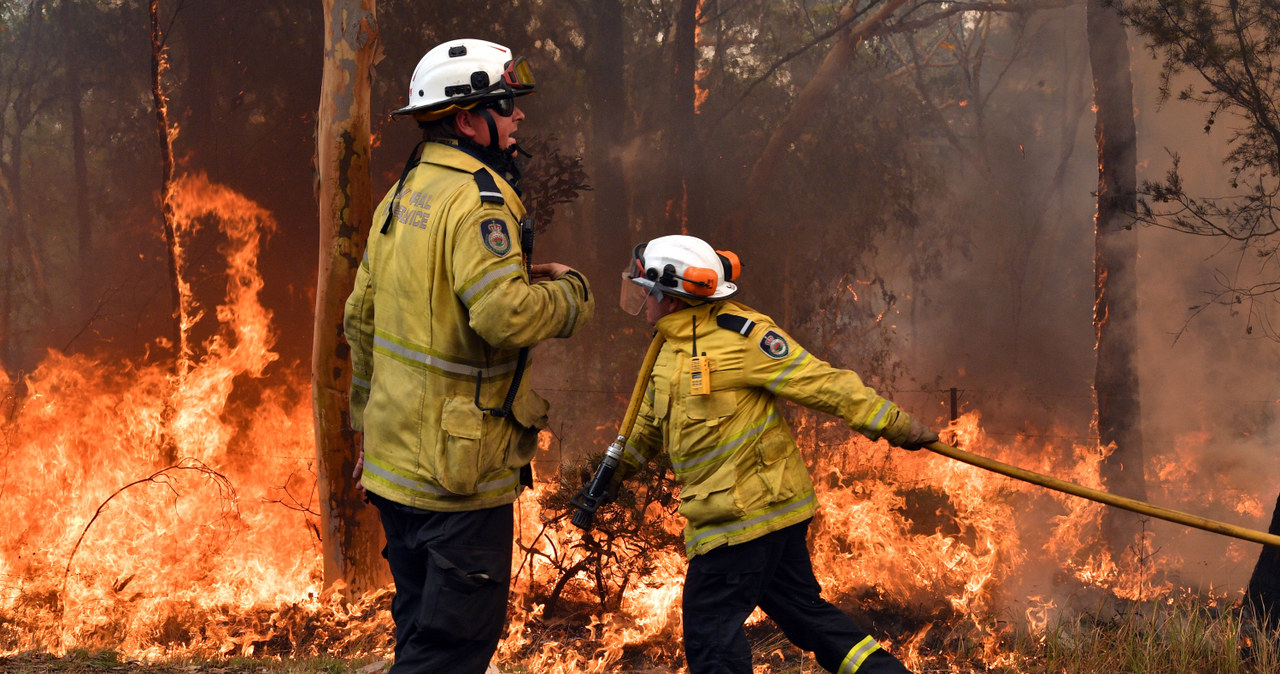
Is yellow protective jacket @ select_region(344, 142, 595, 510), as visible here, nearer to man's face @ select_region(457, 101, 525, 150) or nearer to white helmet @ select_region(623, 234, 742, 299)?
man's face @ select_region(457, 101, 525, 150)

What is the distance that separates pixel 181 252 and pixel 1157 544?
8554mm

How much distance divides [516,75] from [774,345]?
1.30 metres

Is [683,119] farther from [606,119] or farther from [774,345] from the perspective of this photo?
[774,345]

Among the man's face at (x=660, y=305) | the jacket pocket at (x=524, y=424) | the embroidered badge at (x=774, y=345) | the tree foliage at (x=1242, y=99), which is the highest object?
the tree foliage at (x=1242, y=99)

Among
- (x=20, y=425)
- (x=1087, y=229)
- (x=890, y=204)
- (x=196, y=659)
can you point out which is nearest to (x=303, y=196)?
(x=20, y=425)

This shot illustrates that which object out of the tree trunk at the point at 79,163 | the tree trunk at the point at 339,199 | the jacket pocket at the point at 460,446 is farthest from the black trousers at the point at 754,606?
the tree trunk at the point at 79,163

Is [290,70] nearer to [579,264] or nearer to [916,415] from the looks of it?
[579,264]

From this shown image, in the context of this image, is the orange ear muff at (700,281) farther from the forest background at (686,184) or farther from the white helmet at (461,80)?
the forest background at (686,184)

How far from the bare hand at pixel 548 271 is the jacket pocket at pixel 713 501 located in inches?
37.5

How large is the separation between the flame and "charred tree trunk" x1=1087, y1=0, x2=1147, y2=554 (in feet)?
0.74

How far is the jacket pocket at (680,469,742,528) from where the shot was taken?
312 cm

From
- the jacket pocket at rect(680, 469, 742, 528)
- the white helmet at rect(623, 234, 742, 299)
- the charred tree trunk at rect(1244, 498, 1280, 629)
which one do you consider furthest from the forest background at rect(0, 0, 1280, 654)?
the jacket pocket at rect(680, 469, 742, 528)

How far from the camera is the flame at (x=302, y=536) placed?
5.63m

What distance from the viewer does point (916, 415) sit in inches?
334
